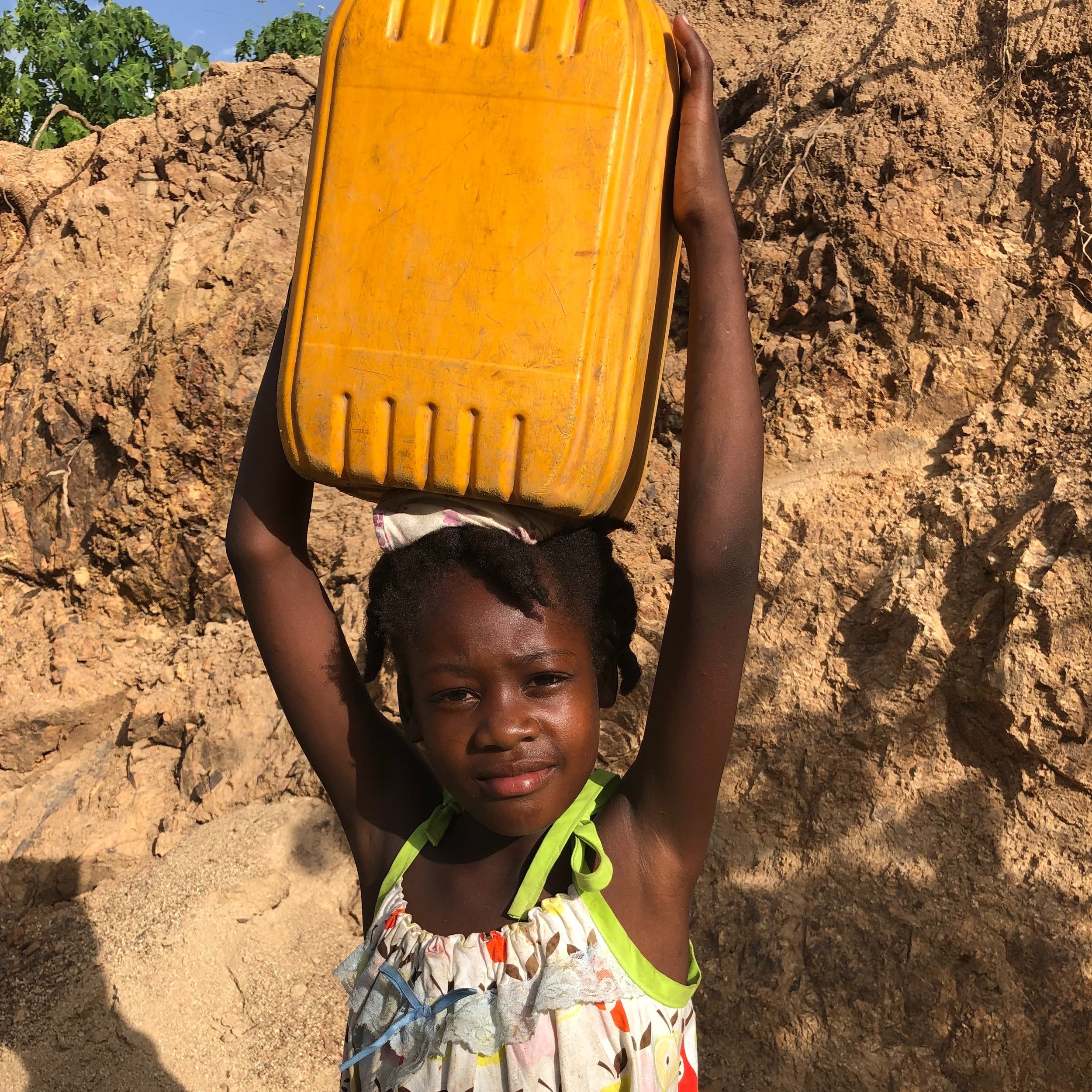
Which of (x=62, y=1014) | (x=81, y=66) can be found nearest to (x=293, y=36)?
(x=81, y=66)

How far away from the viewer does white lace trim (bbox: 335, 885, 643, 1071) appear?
130 centimetres

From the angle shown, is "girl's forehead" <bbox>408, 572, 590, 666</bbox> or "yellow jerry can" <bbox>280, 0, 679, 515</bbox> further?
"girl's forehead" <bbox>408, 572, 590, 666</bbox>

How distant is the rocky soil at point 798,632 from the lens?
210 centimetres

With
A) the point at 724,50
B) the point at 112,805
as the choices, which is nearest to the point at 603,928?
the point at 112,805

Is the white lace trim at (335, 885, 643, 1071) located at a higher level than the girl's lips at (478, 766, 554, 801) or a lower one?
lower

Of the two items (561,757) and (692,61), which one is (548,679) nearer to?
(561,757)

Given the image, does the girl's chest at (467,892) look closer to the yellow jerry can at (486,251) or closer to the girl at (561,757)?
the girl at (561,757)

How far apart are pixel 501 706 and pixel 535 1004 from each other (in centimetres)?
39

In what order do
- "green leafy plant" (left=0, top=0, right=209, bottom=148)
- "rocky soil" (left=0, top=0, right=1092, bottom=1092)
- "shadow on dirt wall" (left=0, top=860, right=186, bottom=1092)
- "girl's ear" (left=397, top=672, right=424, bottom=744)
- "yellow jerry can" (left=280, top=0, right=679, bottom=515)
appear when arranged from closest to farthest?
1. "yellow jerry can" (left=280, top=0, right=679, bottom=515)
2. "girl's ear" (left=397, top=672, right=424, bottom=744)
3. "rocky soil" (left=0, top=0, right=1092, bottom=1092)
4. "shadow on dirt wall" (left=0, top=860, right=186, bottom=1092)
5. "green leafy plant" (left=0, top=0, right=209, bottom=148)

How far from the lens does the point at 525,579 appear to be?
1360 millimetres

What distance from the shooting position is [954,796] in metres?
2.18

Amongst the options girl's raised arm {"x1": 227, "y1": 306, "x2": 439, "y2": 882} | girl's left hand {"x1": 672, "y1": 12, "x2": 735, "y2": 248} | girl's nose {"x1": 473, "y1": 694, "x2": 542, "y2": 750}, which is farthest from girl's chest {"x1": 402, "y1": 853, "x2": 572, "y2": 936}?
girl's left hand {"x1": 672, "y1": 12, "x2": 735, "y2": 248}

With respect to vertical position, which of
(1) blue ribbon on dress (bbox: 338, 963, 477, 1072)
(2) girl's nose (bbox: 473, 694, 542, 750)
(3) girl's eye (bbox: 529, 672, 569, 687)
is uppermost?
(3) girl's eye (bbox: 529, 672, 569, 687)

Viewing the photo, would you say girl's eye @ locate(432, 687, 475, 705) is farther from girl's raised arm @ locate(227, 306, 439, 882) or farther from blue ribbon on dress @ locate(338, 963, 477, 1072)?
blue ribbon on dress @ locate(338, 963, 477, 1072)
